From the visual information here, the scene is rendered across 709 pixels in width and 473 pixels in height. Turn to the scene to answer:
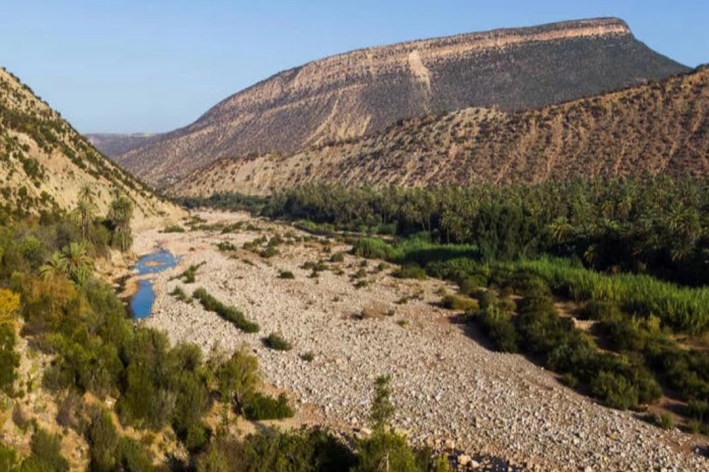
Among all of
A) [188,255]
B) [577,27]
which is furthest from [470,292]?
[577,27]

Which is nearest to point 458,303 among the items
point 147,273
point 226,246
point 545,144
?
point 147,273

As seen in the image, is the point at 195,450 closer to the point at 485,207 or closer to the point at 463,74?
the point at 485,207

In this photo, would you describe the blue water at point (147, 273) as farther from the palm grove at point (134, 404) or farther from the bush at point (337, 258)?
the bush at point (337, 258)

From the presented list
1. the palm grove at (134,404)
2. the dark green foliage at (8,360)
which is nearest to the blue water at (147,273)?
the palm grove at (134,404)

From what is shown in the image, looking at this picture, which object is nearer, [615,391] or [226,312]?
[615,391]

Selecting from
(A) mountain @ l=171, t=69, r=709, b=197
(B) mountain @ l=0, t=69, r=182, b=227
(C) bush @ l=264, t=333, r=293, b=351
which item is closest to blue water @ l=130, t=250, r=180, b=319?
(C) bush @ l=264, t=333, r=293, b=351

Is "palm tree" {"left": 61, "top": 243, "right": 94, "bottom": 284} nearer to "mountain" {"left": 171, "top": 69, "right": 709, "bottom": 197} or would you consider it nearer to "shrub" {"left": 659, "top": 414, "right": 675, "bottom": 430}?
"shrub" {"left": 659, "top": 414, "right": 675, "bottom": 430}

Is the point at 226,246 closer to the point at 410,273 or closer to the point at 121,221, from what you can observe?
the point at 121,221

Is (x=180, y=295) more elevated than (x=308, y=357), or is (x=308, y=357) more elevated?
(x=180, y=295)
